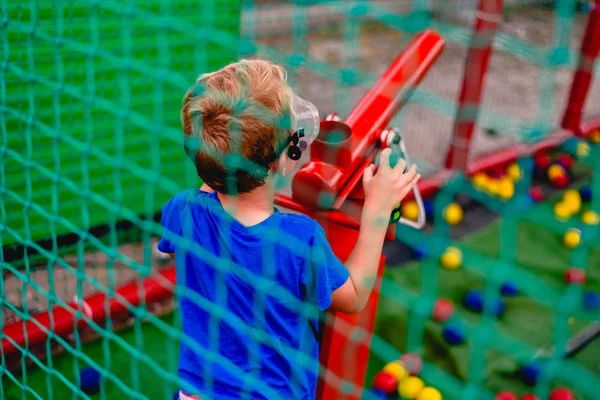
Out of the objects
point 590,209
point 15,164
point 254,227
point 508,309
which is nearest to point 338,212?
point 254,227

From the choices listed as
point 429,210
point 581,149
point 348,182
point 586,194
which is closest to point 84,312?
point 348,182

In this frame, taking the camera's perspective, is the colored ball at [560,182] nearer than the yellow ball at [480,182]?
No

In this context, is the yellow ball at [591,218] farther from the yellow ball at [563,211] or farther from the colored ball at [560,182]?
the colored ball at [560,182]

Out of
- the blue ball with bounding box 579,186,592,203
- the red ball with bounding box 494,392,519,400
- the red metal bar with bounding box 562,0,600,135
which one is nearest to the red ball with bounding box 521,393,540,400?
the red ball with bounding box 494,392,519,400

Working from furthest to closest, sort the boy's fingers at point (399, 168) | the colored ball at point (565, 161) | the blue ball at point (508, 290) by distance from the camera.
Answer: the colored ball at point (565, 161), the blue ball at point (508, 290), the boy's fingers at point (399, 168)

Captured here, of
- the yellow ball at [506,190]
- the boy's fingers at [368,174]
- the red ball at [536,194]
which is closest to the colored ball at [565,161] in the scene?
the red ball at [536,194]

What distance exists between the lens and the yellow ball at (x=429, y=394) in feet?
5.07

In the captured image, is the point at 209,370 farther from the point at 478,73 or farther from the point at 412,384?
the point at 478,73

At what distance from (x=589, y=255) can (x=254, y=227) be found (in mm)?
1580

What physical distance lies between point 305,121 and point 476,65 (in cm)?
144

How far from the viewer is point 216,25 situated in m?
2.09

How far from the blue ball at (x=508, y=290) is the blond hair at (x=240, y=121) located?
4.09 ft

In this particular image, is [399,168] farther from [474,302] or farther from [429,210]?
[429,210]

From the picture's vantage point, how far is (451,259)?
2078mm
